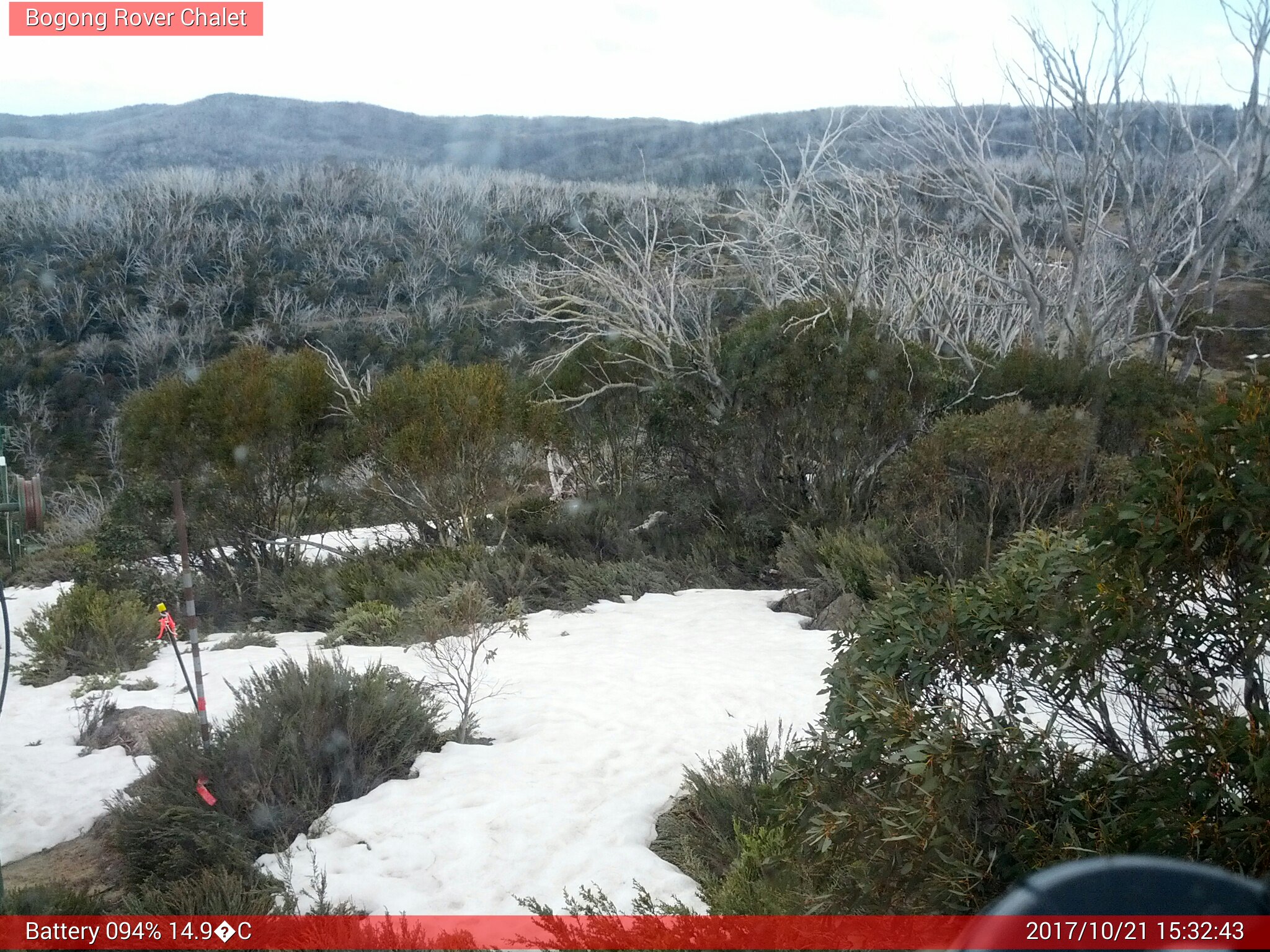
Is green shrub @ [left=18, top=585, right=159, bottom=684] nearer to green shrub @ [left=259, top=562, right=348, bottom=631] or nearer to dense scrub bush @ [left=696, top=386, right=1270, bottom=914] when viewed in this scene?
green shrub @ [left=259, top=562, right=348, bottom=631]

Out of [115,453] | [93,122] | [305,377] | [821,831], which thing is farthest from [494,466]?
[93,122]

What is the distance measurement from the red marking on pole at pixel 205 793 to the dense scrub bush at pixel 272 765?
1.7 inches

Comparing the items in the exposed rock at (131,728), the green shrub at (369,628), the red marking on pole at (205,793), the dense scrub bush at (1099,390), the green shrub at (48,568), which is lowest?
the green shrub at (48,568)

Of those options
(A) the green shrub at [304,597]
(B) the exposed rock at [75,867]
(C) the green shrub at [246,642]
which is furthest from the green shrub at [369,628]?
(B) the exposed rock at [75,867]

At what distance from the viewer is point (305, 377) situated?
467 inches

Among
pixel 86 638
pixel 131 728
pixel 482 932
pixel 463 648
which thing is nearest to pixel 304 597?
pixel 86 638

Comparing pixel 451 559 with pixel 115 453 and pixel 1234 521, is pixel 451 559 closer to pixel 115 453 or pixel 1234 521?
pixel 1234 521

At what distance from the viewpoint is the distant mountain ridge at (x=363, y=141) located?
44.6 metres

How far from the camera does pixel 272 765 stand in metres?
4.54

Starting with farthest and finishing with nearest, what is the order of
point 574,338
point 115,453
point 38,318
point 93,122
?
1. point 93,122
2. point 38,318
3. point 115,453
4. point 574,338

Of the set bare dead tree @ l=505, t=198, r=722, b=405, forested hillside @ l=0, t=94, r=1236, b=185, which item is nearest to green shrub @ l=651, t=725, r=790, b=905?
bare dead tree @ l=505, t=198, r=722, b=405

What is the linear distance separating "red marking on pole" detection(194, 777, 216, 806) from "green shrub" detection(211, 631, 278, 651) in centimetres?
389

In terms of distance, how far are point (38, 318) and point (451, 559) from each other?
2798 cm

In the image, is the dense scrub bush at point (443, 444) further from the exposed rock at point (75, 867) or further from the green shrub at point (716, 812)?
the green shrub at point (716, 812)
